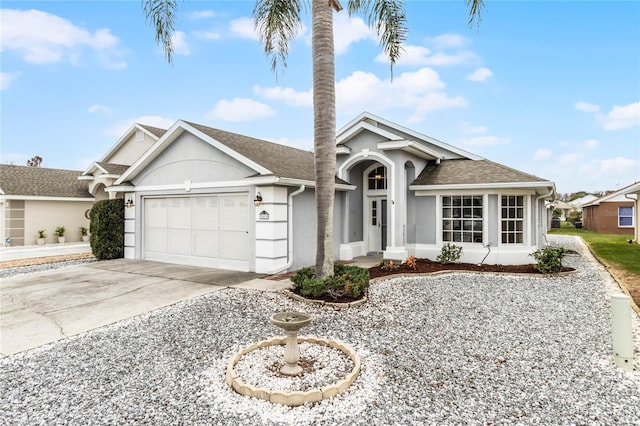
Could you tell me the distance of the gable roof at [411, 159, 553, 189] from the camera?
442 inches

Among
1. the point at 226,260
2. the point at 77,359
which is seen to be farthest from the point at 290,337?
the point at 226,260

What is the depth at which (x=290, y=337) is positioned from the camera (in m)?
4.31

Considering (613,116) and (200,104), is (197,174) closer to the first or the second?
(200,104)

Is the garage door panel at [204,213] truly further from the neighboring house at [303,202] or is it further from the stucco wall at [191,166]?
the stucco wall at [191,166]

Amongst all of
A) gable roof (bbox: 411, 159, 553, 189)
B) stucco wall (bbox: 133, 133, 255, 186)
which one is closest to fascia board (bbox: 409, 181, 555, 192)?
gable roof (bbox: 411, 159, 553, 189)

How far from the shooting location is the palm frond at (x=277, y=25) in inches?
344

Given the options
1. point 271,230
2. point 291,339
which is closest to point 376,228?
point 271,230

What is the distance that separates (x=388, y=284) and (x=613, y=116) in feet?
88.5

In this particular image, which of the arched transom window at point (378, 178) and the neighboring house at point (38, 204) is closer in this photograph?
the arched transom window at point (378, 178)

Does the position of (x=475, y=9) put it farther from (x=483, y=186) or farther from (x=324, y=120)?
(x=483, y=186)

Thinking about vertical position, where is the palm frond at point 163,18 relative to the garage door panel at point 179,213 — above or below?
above

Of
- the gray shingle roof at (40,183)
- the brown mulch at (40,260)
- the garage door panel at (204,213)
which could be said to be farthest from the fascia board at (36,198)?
the garage door panel at (204,213)

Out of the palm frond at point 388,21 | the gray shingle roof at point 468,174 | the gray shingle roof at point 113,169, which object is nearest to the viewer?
the palm frond at point 388,21

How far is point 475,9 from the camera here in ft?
26.4
